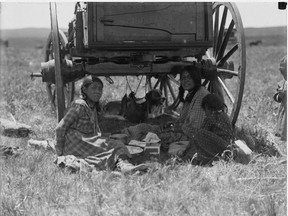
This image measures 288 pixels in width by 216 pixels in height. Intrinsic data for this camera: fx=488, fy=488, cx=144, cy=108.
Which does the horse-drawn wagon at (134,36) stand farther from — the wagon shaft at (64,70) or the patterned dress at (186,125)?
the patterned dress at (186,125)

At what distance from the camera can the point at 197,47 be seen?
216 inches

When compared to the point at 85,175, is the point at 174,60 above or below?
above

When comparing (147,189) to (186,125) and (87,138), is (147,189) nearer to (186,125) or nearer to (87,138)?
(87,138)

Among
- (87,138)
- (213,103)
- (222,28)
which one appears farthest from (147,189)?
(222,28)

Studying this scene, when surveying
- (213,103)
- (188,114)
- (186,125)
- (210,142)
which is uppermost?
(213,103)

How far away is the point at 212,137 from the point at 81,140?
1.33 m

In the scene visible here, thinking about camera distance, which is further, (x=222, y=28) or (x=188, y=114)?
(x=222, y=28)

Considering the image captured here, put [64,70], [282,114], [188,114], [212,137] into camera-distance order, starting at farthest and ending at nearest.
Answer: [282,114]
[64,70]
[188,114]
[212,137]

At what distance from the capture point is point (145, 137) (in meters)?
5.66

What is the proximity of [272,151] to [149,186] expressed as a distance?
1995mm

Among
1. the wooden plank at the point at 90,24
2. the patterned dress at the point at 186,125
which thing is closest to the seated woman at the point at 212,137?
the patterned dress at the point at 186,125

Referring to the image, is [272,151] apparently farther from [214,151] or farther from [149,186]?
[149,186]

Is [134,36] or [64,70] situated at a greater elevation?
[134,36]

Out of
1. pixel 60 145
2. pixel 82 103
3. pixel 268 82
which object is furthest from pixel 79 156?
pixel 268 82
